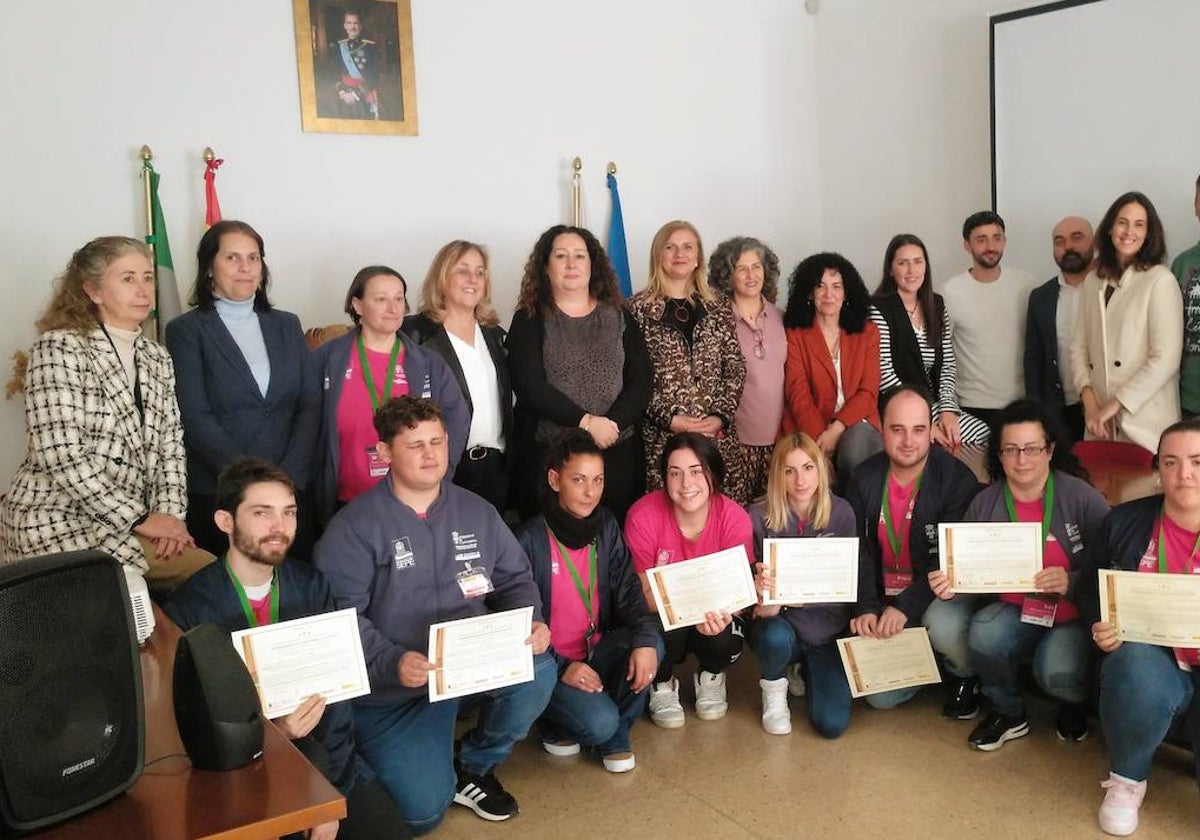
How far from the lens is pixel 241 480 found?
277cm

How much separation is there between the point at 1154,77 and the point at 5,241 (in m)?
5.13

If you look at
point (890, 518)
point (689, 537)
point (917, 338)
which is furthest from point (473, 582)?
point (917, 338)

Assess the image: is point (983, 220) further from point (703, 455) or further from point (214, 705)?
point (214, 705)

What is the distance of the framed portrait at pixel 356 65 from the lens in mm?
4910

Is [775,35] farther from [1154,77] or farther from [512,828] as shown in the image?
[512,828]

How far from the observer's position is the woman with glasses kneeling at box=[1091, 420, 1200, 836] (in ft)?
9.57

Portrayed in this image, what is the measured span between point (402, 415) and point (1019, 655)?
2.11 m

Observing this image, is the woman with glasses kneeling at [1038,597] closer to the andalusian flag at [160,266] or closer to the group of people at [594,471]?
the group of people at [594,471]

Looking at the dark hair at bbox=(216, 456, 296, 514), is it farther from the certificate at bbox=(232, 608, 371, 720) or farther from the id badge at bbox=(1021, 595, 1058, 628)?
the id badge at bbox=(1021, 595, 1058, 628)

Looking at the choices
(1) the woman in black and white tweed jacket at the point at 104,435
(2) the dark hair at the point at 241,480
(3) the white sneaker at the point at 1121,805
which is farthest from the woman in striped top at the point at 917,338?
(1) the woman in black and white tweed jacket at the point at 104,435

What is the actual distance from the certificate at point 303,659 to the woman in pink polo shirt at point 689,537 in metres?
1.30

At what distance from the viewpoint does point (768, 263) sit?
4492 mm

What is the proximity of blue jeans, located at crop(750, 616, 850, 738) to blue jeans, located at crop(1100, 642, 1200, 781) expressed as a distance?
845mm

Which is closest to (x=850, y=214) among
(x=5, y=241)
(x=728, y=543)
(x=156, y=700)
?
(x=728, y=543)
